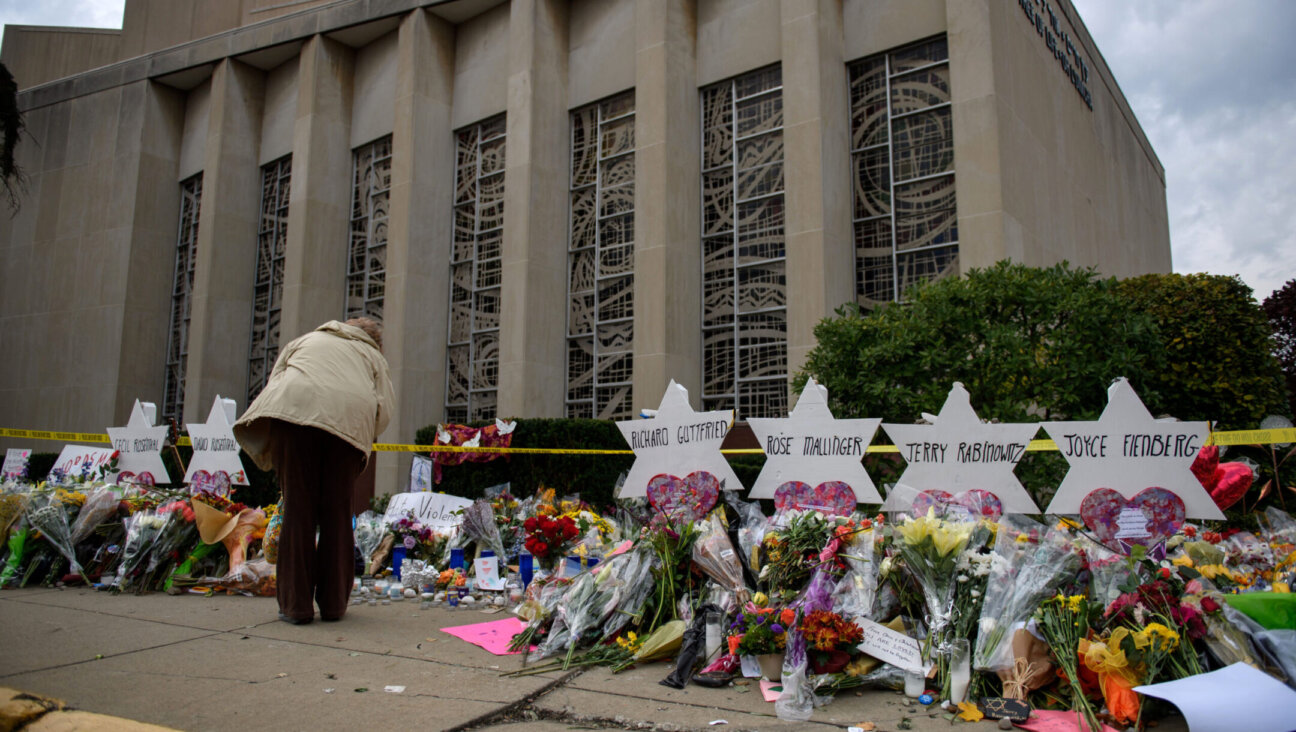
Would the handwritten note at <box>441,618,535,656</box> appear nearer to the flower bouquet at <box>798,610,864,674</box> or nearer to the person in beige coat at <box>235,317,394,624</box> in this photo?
the person in beige coat at <box>235,317,394,624</box>

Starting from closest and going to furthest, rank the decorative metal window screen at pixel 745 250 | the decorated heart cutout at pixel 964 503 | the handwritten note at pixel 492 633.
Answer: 1. the decorated heart cutout at pixel 964 503
2. the handwritten note at pixel 492 633
3. the decorative metal window screen at pixel 745 250

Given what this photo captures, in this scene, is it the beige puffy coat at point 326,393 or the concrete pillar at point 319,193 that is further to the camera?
the concrete pillar at point 319,193

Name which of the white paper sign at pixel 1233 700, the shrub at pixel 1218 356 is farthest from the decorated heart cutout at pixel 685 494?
the shrub at pixel 1218 356

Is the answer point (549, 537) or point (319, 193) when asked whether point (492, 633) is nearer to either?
point (549, 537)

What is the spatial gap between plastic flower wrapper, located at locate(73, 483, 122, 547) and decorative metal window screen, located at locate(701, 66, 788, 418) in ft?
27.8

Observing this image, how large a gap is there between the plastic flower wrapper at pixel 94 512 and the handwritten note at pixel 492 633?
4147 millimetres

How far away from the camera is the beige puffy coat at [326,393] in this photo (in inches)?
201

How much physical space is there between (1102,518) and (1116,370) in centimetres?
304

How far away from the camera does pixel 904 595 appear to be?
13.3 ft

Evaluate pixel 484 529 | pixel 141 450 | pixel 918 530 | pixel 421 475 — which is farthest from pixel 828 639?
pixel 141 450

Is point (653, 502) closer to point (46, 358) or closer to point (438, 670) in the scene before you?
point (438, 670)

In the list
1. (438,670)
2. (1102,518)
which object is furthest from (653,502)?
(1102,518)

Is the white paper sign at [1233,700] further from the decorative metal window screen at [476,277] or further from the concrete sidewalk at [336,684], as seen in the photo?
the decorative metal window screen at [476,277]

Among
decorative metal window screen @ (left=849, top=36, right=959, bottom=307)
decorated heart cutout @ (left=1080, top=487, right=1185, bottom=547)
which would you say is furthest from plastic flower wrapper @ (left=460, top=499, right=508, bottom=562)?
decorative metal window screen @ (left=849, top=36, right=959, bottom=307)
